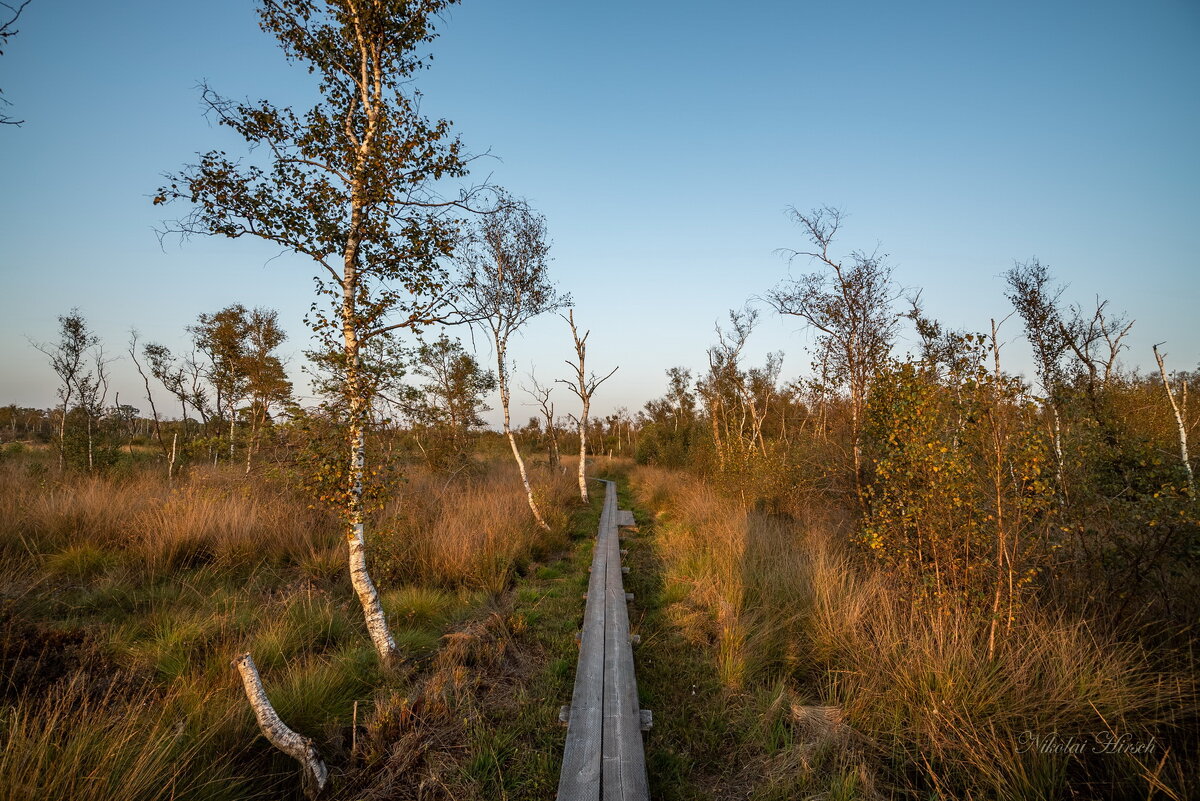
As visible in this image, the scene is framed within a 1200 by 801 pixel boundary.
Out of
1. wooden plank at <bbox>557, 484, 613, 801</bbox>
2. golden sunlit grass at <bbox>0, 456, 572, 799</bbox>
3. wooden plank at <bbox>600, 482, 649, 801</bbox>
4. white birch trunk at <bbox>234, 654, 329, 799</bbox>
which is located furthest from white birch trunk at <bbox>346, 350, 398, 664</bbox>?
wooden plank at <bbox>600, 482, 649, 801</bbox>

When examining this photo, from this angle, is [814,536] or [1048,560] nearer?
[1048,560]

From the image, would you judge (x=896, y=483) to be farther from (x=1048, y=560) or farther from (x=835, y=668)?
(x=835, y=668)

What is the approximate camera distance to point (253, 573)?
17.4 ft

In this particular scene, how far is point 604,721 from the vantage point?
10.1ft

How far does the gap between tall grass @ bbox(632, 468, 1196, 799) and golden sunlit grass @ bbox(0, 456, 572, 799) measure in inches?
141

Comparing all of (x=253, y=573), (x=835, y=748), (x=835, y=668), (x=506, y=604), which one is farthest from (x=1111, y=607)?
(x=253, y=573)

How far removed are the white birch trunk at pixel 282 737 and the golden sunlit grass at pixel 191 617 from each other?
21cm

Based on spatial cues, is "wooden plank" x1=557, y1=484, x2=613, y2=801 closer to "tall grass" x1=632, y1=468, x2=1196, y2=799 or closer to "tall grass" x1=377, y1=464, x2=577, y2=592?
"tall grass" x1=632, y1=468, x2=1196, y2=799

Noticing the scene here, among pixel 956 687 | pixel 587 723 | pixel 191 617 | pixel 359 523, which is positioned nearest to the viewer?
pixel 956 687

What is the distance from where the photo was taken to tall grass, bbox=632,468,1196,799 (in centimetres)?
237

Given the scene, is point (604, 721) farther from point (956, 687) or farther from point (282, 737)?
point (956, 687)

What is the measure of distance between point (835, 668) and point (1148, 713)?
184 centimetres

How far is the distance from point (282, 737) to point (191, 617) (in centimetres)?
273

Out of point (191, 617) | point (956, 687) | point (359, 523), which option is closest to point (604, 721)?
point (956, 687)
